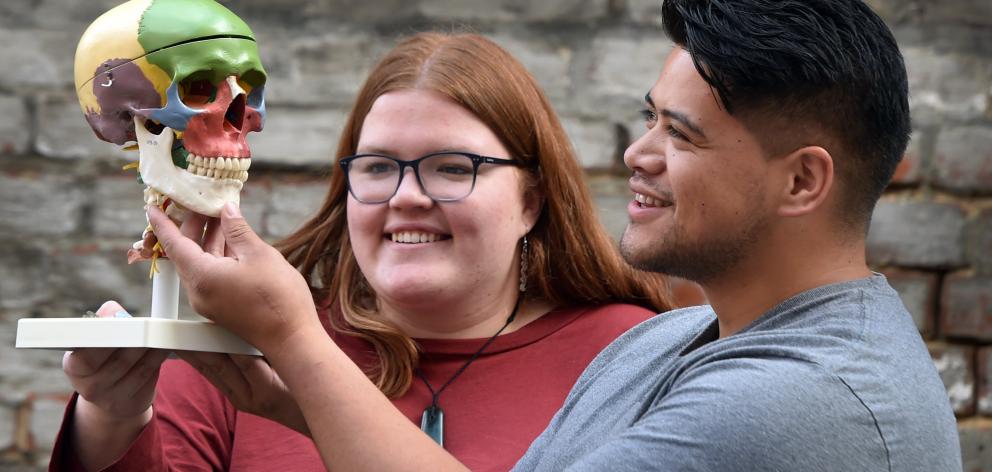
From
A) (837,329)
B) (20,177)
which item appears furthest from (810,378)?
(20,177)

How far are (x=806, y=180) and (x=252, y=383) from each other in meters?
0.89

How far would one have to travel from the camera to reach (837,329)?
4.99ft

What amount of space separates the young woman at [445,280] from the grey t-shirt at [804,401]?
31.0 inches

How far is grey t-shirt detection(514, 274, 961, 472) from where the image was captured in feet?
4.65

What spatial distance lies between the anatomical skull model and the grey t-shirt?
0.74m

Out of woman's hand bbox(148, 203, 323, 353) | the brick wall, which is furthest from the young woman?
the brick wall

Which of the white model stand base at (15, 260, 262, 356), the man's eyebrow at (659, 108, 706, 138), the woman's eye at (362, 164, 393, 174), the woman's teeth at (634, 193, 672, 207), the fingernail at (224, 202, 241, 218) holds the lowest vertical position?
the white model stand base at (15, 260, 262, 356)

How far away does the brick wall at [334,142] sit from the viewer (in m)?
3.26

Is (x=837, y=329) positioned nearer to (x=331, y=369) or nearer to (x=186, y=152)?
(x=331, y=369)

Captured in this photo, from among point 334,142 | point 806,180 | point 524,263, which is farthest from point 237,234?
point 334,142

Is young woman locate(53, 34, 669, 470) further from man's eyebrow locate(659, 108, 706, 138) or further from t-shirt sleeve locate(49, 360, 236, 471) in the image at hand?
man's eyebrow locate(659, 108, 706, 138)

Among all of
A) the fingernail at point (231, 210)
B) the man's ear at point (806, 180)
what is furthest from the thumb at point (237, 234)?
the man's ear at point (806, 180)

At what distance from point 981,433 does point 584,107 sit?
1.43 meters

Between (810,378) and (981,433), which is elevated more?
(810,378)
